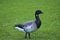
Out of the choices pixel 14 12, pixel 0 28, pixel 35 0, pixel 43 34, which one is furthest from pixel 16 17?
pixel 35 0

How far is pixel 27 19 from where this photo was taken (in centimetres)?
1245

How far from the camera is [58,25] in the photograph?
36.4 feet

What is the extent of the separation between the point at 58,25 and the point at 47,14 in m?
2.72

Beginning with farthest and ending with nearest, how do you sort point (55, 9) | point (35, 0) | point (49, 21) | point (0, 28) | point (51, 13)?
1. point (35, 0)
2. point (55, 9)
3. point (51, 13)
4. point (49, 21)
5. point (0, 28)

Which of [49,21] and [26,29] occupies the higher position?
[26,29]

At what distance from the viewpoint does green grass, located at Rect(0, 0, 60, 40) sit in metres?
9.50

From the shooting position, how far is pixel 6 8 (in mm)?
15836

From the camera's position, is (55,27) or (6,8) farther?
(6,8)

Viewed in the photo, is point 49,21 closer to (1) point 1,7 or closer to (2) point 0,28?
(2) point 0,28

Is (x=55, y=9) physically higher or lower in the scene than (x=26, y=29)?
lower

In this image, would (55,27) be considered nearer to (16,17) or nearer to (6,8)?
(16,17)

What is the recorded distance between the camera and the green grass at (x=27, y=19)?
9.50 m

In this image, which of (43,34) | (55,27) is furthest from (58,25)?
(43,34)

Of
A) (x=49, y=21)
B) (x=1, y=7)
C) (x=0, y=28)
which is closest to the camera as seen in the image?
(x=0, y=28)
